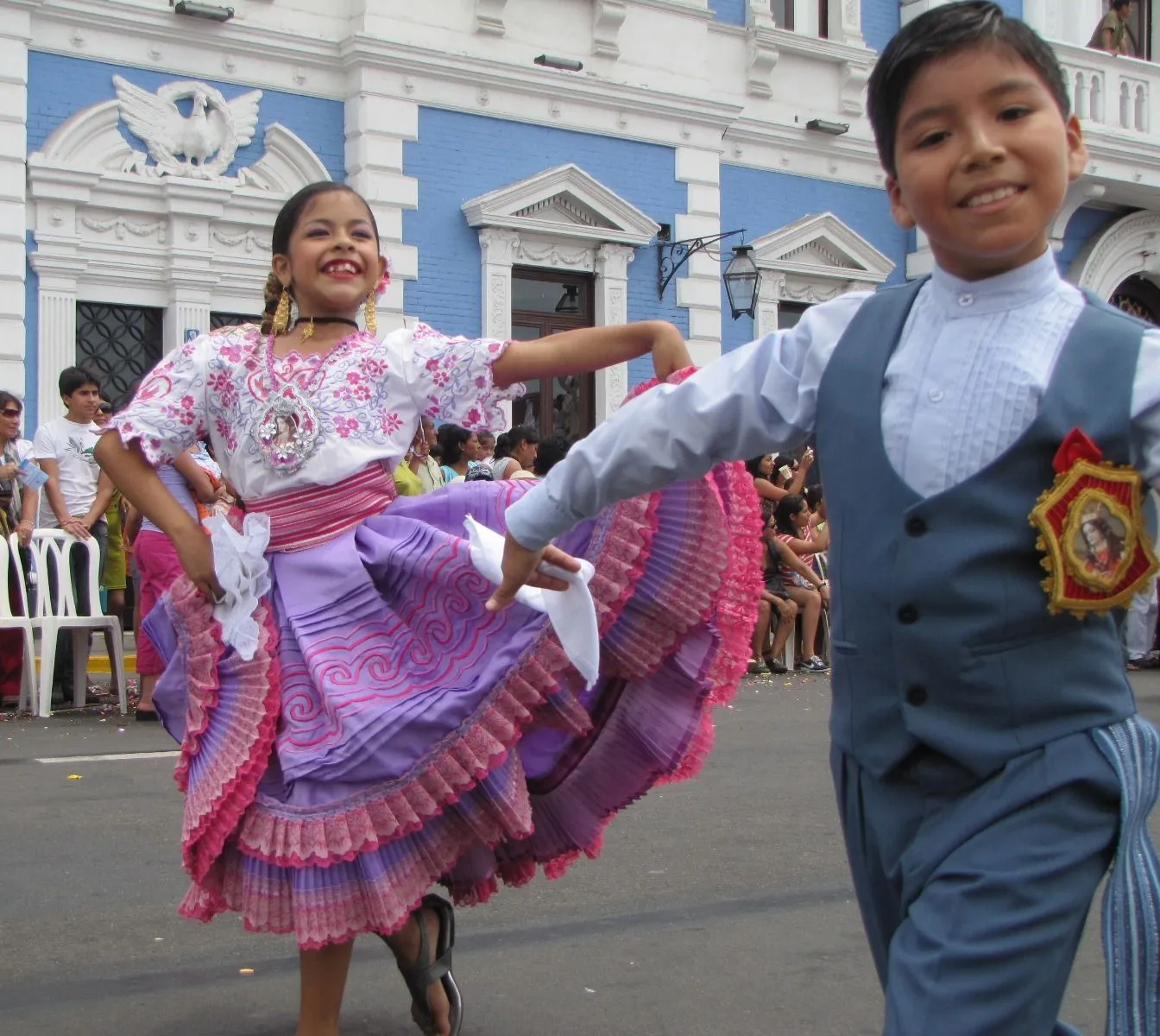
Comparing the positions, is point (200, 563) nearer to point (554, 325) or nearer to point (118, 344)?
point (118, 344)

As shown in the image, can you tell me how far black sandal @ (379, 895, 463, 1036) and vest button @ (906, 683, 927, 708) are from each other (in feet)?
5.61

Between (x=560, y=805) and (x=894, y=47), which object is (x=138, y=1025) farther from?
(x=894, y=47)

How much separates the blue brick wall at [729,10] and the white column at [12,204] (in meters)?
7.35

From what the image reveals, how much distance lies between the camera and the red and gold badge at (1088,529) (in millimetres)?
2020

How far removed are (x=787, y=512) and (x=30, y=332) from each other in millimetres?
5815

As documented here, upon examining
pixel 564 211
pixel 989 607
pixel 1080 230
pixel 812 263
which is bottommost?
pixel 989 607

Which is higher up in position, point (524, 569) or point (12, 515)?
point (12, 515)

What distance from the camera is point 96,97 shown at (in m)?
13.2

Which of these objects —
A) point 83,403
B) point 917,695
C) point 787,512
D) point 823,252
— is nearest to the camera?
point 917,695

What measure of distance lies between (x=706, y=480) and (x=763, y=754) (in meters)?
4.08

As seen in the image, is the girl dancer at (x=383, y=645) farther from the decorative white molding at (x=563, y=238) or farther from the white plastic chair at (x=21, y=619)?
the decorative white molding at (x=563, y=238)

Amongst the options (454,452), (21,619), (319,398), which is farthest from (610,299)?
(319,398)

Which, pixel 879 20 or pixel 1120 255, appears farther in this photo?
pixel 1120 255

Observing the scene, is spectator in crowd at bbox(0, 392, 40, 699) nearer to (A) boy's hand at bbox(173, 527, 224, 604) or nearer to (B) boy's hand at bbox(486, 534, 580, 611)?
(A) boy's hand at bbox(173, 527, 224, 604)
